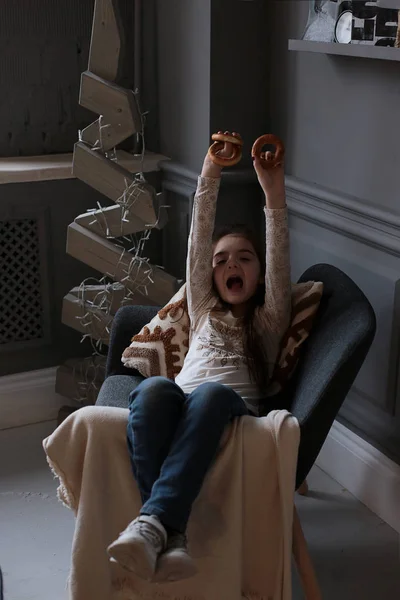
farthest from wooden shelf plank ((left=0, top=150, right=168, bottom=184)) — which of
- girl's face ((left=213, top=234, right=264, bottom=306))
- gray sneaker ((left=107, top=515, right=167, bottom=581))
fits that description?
gray sneaker ((left=107, top=515, right=167, bottom=581))

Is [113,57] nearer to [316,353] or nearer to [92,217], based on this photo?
[92,217]

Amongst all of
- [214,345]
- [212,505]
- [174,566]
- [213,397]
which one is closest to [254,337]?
[214,345]

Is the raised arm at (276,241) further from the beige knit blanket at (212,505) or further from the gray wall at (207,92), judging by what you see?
the gray wall at (207,92)

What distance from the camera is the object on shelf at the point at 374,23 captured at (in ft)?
6.80

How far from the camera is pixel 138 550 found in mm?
1621

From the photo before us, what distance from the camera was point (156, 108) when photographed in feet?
9.71

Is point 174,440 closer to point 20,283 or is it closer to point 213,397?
point 213,397

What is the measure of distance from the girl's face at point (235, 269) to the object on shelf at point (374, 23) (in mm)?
580

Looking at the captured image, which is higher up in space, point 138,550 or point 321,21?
point 321,21

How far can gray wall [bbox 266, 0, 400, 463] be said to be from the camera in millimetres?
2246

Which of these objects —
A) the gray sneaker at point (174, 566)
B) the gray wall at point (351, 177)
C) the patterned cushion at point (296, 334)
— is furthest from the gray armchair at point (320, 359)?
the gray sneaker at point (174, 566)

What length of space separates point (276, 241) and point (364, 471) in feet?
2.49

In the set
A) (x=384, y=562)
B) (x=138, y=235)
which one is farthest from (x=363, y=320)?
(x=138, y=235)

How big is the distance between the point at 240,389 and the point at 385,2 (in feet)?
3.30
